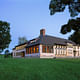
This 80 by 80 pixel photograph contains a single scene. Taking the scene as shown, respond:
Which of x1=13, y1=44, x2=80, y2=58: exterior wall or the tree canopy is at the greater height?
the tree canopy

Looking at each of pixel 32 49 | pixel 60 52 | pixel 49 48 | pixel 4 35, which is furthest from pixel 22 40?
pixel 49 48

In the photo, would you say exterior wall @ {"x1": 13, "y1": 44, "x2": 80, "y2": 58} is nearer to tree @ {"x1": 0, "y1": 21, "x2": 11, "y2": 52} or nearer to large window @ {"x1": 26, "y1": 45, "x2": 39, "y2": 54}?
large window @ {"x1": 26, "y1": 45, "x2": 39, "y2": 54}

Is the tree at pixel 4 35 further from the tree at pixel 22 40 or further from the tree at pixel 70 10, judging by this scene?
the tree at pixel 70 10

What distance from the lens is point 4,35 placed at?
1619 inches

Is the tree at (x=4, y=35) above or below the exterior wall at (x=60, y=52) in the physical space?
above

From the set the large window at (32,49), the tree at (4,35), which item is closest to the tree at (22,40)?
the tree at (4,35)

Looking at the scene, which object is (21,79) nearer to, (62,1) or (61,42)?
(62,1)

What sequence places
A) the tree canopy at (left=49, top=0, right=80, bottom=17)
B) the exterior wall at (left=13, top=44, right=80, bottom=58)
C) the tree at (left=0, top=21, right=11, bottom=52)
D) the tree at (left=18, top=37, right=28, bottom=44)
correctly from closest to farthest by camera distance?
the tree canopy at (left=49, top=0, right=80, bottom=17)
the exterior wall at (left=13, top=44, right=80, bottom=58)
the tree at (left=0, top=21, right=11, bottom=52)
the tree at (left=18, top=37, right=28, bottom=44)

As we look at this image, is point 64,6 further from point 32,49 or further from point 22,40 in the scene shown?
point 22,40

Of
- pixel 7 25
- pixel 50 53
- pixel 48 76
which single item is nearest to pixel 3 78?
pixel 48 76

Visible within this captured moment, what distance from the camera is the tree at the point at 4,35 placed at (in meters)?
39.8

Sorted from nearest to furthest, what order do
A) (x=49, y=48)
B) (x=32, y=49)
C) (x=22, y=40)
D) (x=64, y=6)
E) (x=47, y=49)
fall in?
(x=64, y=6), (x=47, y=49), (x=49, y=48), (x=32, y=49), (x=22, y=40)

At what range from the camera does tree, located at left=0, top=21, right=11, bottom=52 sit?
3981 centimetres

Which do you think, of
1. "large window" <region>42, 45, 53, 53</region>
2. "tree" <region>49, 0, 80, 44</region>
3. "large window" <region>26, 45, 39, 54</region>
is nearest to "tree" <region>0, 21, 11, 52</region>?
"large window" <region>26, 45, 39, 54</region>
